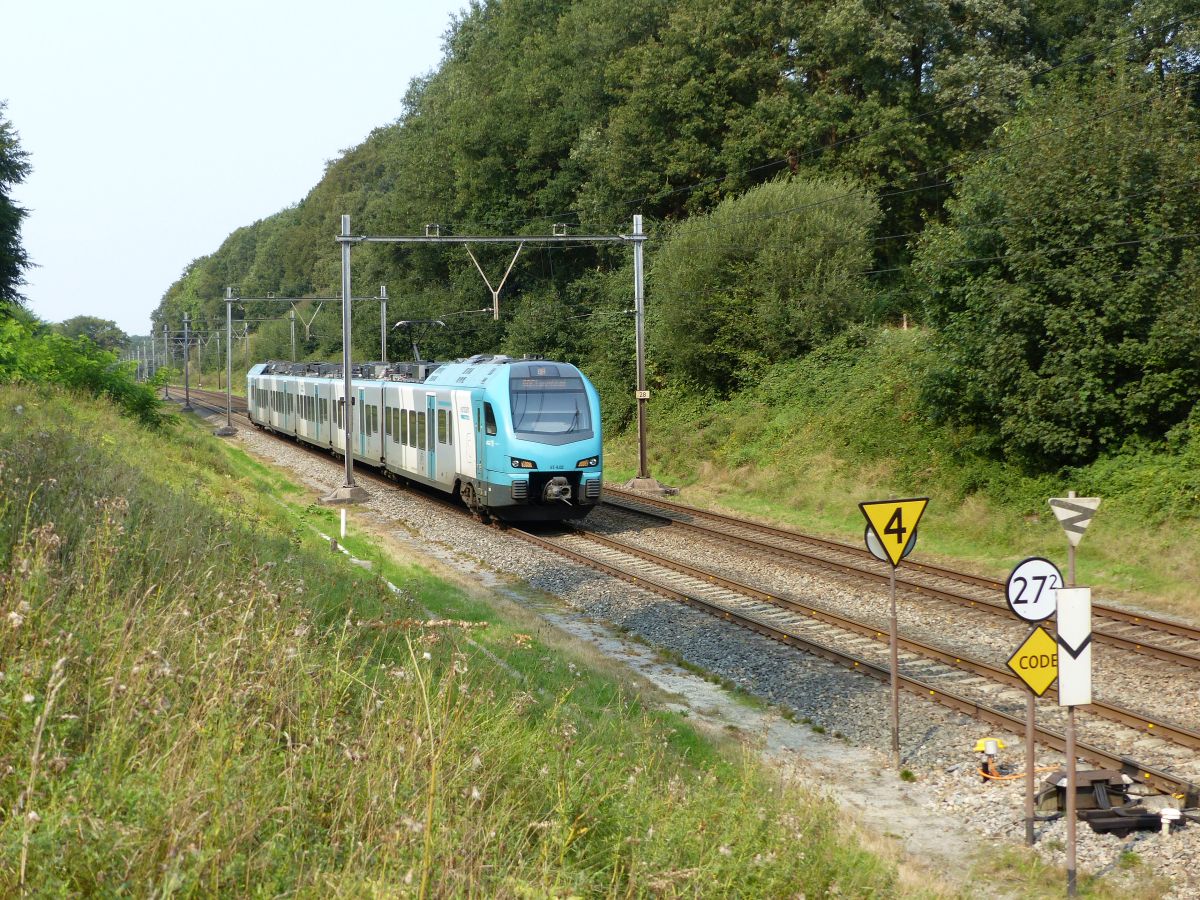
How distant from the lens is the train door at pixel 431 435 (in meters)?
23.9

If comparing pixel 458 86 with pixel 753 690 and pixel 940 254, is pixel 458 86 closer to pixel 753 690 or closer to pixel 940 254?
pixel 940 254

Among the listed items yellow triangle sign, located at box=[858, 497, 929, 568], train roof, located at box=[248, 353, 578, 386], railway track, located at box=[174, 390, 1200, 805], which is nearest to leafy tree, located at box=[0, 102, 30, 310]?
train roof, located at box=[248, 353, 578, 386]

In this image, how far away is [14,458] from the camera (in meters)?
8.45

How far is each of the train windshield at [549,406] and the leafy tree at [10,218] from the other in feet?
107

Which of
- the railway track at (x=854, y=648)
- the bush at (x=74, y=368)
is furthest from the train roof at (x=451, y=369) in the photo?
the bush at (x=74, y=368)

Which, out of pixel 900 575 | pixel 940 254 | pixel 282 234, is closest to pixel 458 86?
pixel 940 254

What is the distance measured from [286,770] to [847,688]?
723 cm

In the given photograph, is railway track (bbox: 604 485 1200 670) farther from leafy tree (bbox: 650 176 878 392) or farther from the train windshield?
leafy tree (bbox: 650 176 878 392)

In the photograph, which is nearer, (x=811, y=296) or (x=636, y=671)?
(x=636, y=671)

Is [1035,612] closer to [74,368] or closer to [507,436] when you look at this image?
[507,436]

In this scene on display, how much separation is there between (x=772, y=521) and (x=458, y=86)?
4519cm

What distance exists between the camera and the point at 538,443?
20094 millimetres

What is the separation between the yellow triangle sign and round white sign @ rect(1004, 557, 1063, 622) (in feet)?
5.77

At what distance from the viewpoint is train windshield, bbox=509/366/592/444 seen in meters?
20.3
